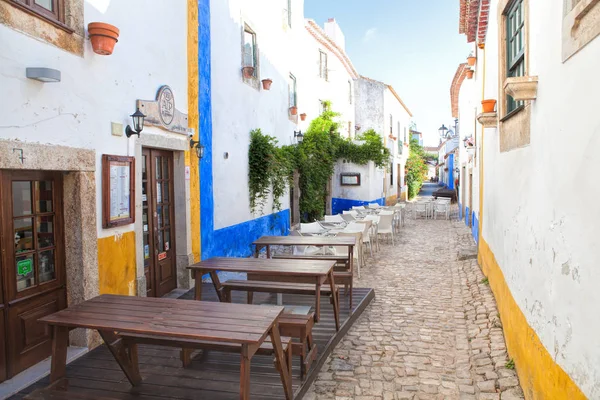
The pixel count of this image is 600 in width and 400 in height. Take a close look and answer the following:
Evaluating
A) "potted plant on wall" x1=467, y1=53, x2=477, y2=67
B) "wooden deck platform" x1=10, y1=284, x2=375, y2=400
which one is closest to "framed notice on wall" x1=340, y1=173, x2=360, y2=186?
"potted plant on wall" x1=467, y1=53, x2=477, y2=67

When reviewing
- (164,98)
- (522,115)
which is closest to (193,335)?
(522,115)

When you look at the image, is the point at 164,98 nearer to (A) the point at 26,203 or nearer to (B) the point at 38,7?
(B) the point at 38,7

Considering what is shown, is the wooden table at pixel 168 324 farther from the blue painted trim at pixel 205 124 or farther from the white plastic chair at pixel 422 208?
the white plastic chair at pixel 422 208

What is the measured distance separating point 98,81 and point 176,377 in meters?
2.97

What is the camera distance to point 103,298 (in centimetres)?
375

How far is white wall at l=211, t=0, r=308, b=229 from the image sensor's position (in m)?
7.93

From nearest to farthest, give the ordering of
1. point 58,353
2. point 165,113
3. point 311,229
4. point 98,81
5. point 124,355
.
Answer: point 58,353 < point 124,355 < point 98,81 < point 165,113 < point 311,229

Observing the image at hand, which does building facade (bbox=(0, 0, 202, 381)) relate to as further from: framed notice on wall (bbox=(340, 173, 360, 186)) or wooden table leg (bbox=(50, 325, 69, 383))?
framed notice on wall (bbox=(340, 173, 360, 186))

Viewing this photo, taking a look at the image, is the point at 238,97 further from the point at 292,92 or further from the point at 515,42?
the point at 515,42

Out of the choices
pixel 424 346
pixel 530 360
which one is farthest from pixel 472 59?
pixel 530 360

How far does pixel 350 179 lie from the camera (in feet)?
61.5

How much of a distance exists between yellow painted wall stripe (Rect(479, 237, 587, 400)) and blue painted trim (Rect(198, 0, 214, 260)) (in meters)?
4.34

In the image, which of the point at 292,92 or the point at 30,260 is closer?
the point at 30,260

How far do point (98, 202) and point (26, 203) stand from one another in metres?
0.78
